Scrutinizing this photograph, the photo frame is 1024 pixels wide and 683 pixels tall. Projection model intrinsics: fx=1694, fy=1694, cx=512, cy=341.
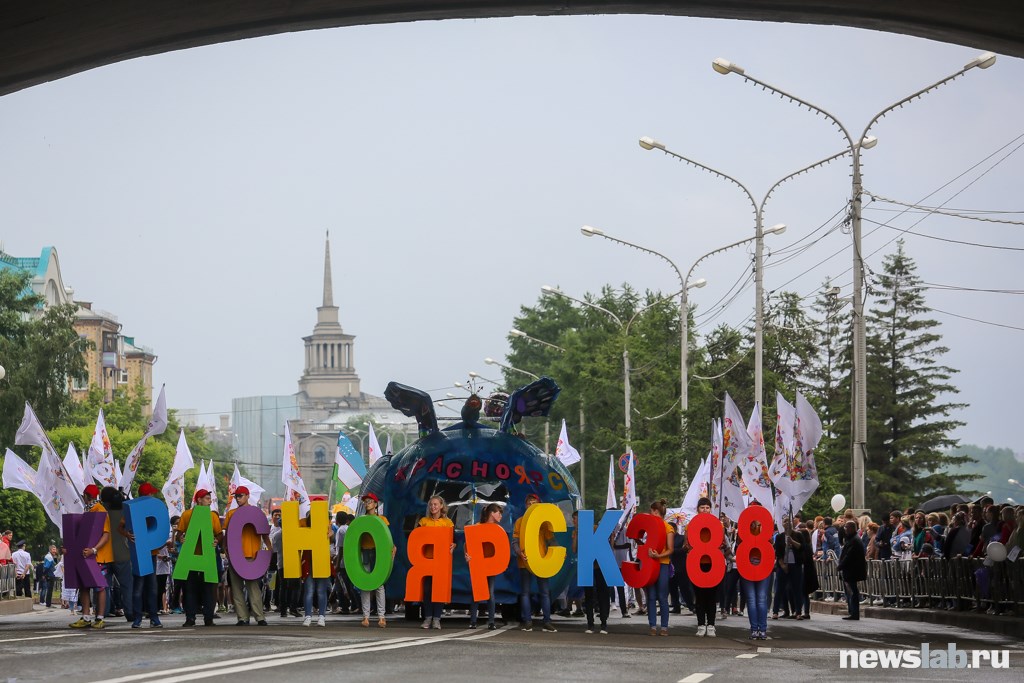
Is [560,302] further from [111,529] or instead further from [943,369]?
[111,529]

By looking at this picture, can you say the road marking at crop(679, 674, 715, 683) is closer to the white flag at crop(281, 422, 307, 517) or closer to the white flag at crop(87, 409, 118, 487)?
the white flag at crop(281, 422, 307, 517)

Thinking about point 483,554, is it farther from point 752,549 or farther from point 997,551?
point 997,551

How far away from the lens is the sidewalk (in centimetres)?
2192

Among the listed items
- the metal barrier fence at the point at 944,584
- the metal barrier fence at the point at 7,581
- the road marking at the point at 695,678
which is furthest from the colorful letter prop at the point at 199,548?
the metal barrier fence at the point at 7,581

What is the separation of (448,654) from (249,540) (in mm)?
6948

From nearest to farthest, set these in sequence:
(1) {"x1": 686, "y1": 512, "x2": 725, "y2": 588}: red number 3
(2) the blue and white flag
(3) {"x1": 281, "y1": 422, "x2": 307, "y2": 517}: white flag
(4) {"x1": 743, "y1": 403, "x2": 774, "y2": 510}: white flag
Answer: (1) {"x1": 686, "y1": 512, "x2": 725, "y2": 588}: red number 3
(4) {"x1": 743, "y1": 403, "x2": 774, "y2": 510}: white flag
(3) {"x1": 281, "y1": 422, "x2": 307, "y2": 517}: white flag
(2) the blue and white flag

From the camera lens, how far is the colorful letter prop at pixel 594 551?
2119 centimetres

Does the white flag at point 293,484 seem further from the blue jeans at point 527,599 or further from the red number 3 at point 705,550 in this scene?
the red number 3 at point 705,550

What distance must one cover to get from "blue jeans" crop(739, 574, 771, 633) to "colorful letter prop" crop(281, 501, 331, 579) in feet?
17.8

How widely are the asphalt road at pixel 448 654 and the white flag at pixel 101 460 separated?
10443mm

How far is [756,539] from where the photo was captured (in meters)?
20.4

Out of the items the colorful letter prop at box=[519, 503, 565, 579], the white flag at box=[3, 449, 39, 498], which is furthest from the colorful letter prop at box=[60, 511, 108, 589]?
the white flag at box=[3, 449, 39, 498]

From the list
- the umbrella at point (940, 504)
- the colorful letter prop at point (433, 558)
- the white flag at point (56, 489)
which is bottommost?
the colorful letter prop at point (433, 558)

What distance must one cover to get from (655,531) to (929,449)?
6698 cm
